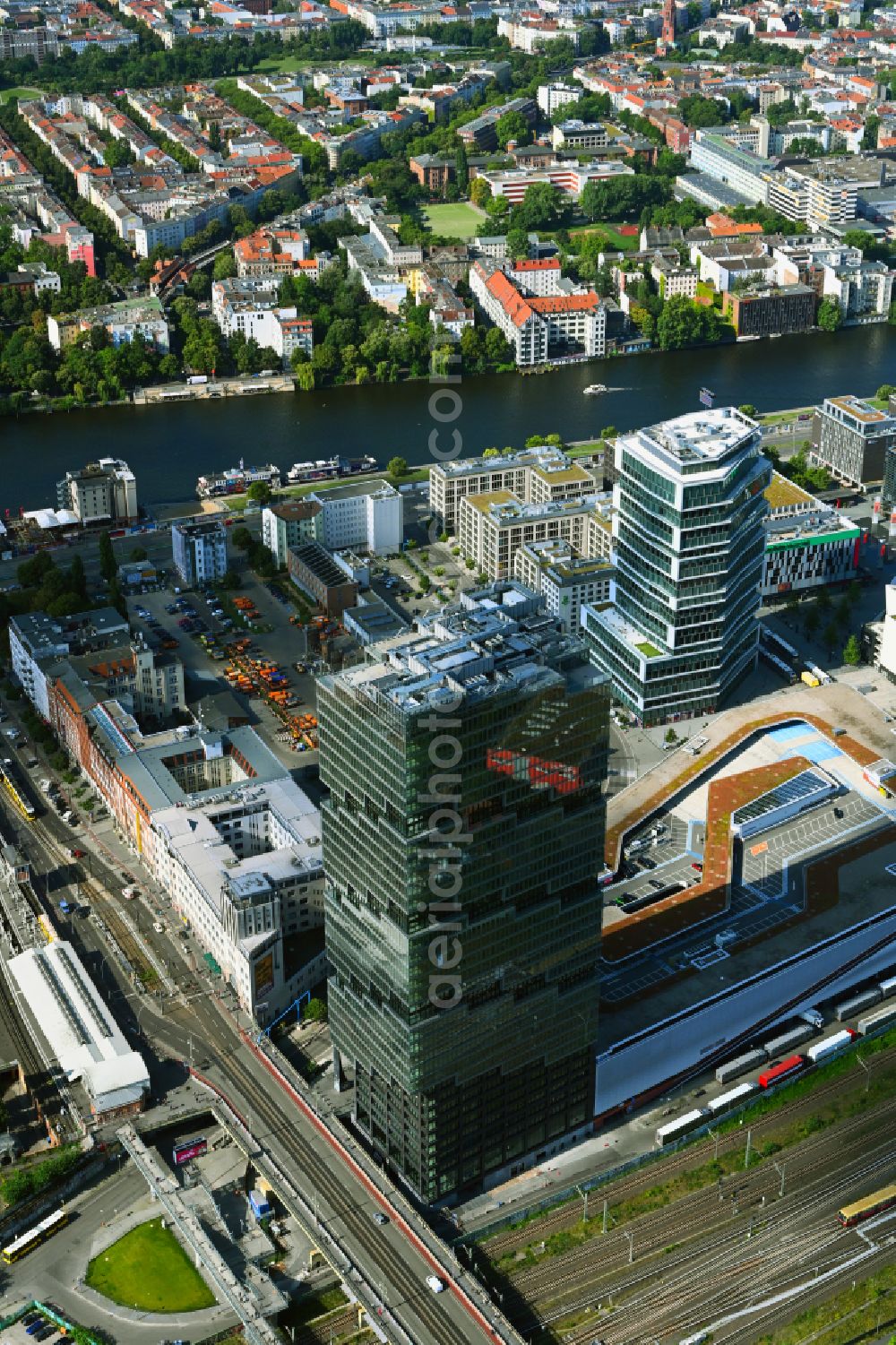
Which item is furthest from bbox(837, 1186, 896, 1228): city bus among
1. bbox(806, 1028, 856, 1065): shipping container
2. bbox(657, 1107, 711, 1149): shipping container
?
bbox(806, 1028, 856, 1065): shipping container

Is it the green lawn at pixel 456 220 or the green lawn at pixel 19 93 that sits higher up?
the green lawn at pixel 19 93

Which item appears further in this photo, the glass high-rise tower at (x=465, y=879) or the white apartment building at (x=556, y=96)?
the white apartment building at (x=556, y=96)

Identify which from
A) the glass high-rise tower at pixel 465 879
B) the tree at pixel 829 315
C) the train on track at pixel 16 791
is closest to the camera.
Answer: the glass high-rise tower at pixel 465 879

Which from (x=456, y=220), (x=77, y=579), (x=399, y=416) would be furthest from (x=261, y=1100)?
(x=456, y=220)

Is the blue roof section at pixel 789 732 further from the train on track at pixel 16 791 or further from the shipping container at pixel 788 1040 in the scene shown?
the train on track at pixel 16 791

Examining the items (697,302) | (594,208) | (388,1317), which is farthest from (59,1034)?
(594,208)

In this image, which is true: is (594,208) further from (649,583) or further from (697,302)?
(649,583)

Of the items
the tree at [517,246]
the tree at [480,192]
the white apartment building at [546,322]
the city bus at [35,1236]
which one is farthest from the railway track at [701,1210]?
the tree at [480,192]
